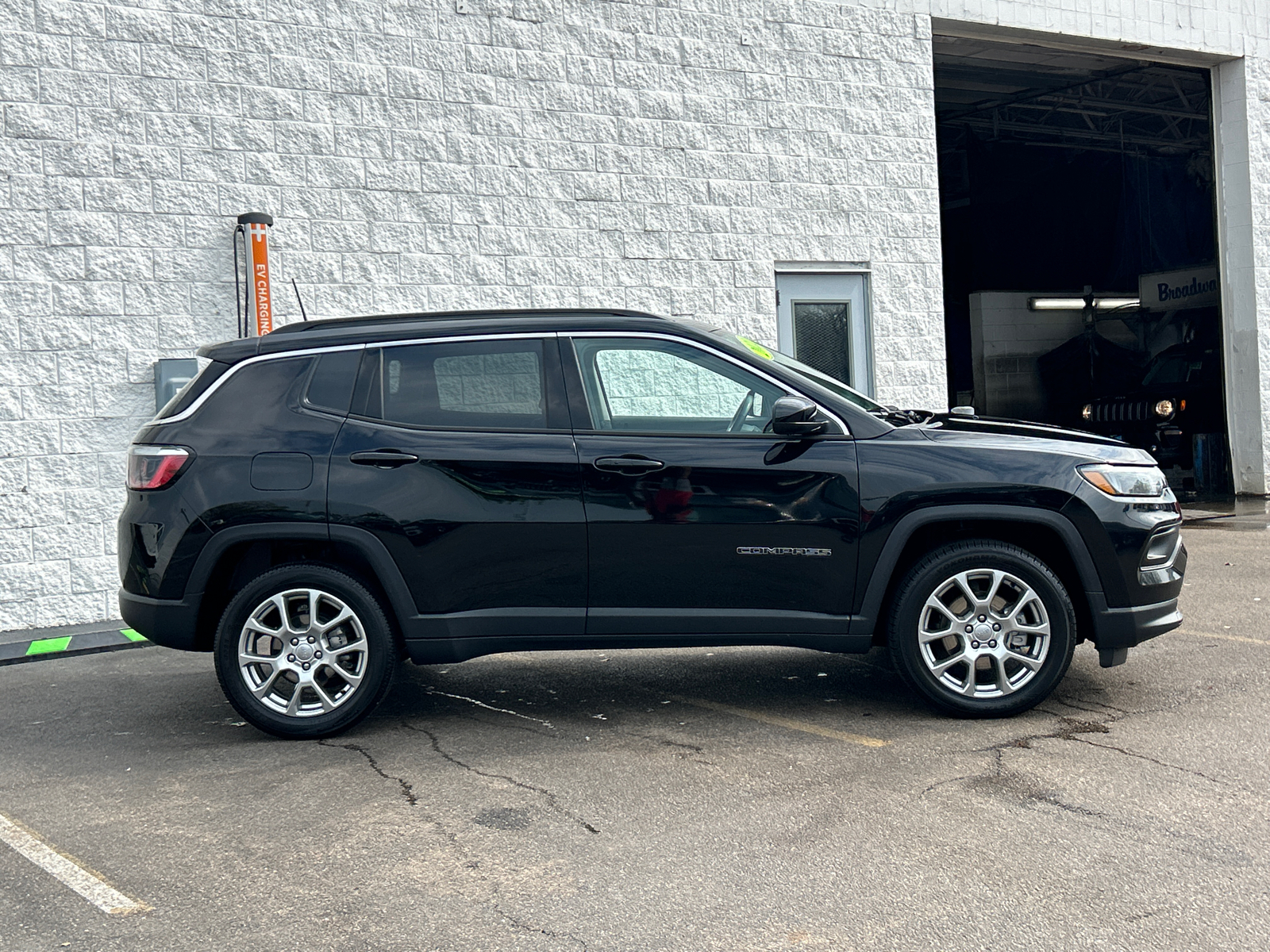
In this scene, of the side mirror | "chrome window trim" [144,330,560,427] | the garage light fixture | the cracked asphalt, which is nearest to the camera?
the cracked asphalt

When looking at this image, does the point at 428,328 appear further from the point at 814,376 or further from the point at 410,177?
the point at 410,177

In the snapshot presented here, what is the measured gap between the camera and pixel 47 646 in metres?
8.27

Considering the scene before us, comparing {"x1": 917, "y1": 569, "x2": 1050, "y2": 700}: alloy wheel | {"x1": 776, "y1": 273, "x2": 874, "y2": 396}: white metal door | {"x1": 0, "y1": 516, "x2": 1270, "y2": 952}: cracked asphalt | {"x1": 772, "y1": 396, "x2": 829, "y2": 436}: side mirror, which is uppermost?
{"x1": 776, "y1": 273, "x2": 874, "y2": 396}: white metal door

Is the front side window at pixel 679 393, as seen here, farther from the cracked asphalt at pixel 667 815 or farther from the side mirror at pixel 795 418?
the cracked asphalt at pixel 667 815

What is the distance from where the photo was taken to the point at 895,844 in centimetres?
406

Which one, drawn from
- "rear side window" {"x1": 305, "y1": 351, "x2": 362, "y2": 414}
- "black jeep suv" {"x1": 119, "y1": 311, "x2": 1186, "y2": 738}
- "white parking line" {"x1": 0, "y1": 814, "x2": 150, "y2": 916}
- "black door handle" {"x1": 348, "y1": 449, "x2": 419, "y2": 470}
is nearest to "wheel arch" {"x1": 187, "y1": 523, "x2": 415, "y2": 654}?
"black jeep suv" {"x1": 119, "y1": 311, "x2": 1186, "y2": 738}

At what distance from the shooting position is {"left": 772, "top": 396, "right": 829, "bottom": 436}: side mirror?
17.6 ft

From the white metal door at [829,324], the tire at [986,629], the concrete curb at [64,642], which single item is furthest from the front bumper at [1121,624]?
the white metal door at [829,324]

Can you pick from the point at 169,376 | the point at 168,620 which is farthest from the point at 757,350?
the point at 169,376

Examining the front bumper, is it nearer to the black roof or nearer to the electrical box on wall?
the black roof

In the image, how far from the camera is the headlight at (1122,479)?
216 inches

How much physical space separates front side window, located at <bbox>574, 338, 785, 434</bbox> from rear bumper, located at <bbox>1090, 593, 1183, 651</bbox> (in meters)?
1.67

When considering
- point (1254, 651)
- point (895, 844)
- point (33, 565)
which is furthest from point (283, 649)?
point (1254, 651)

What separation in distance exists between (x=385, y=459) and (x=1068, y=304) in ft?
78.2
